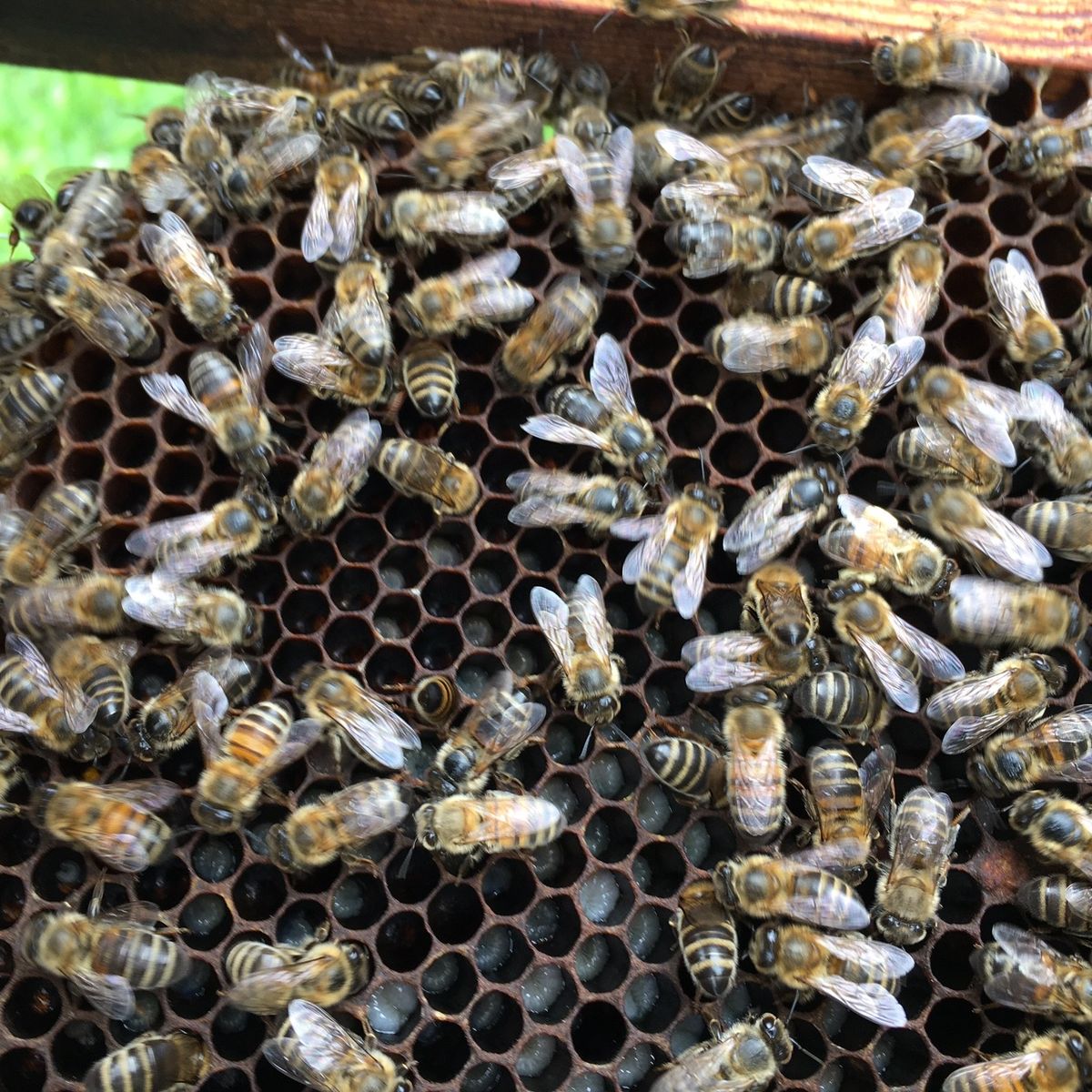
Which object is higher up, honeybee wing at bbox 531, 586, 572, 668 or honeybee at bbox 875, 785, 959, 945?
honeybee wing at bbox 531, 586, 572, 668

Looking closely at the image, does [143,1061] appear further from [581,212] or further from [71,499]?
[581,212]

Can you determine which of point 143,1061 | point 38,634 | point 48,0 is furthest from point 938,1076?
point 48,0

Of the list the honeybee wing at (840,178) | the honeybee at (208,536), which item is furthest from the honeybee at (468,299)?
the honeybee wing at (840,178)

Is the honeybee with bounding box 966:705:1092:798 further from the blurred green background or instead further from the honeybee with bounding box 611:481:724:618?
the blurred green background

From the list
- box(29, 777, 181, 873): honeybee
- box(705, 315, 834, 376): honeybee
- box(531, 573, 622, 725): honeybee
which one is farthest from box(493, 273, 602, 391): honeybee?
box(29, 777, 181, 873): honeybee

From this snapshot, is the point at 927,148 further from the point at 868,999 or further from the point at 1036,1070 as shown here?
the point at 1036,1070

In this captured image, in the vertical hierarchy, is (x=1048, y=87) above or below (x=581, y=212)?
above

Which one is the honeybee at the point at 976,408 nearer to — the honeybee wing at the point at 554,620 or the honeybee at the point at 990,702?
the honeybee at the point at 990,702
